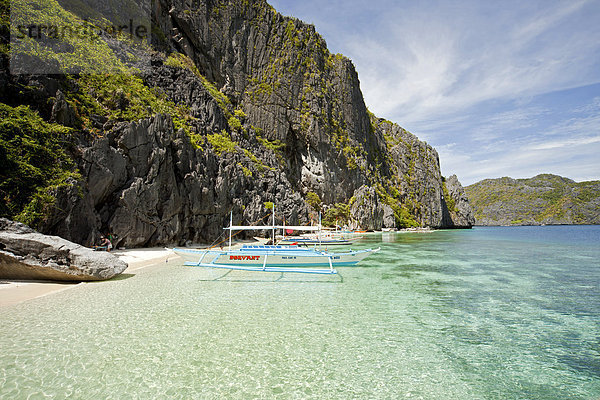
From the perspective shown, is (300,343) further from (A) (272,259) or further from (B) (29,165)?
(B) (29,165)

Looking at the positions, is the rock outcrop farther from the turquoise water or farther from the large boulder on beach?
the large boulder on beach

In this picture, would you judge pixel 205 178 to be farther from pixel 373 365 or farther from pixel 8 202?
pixel 373 365

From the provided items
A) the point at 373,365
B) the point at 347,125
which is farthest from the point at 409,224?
the point at 373,365

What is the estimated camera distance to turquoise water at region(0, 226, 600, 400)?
5809 mm

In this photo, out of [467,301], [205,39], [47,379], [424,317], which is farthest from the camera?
[205,39]

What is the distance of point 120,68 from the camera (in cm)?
3456

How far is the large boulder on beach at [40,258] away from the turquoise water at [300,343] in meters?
1.07

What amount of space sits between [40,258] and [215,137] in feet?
119

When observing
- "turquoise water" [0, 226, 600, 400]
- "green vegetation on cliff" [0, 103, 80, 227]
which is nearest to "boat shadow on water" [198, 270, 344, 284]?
"turquoise water" [0, 226, 600, 400]

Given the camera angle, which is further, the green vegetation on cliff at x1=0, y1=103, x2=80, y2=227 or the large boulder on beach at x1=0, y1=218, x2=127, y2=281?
the green vegetation on cliff at x1=0, y1=103, x2=80, y2=227

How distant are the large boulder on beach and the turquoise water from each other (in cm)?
107

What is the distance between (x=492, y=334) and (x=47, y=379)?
468 inches

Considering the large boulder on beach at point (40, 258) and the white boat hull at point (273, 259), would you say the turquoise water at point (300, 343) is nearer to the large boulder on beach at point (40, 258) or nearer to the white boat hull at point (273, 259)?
the large boulder on beach at point (40, 258)

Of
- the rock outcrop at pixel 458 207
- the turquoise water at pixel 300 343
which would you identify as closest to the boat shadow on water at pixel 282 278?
the turquoise water at pixel 300 343
